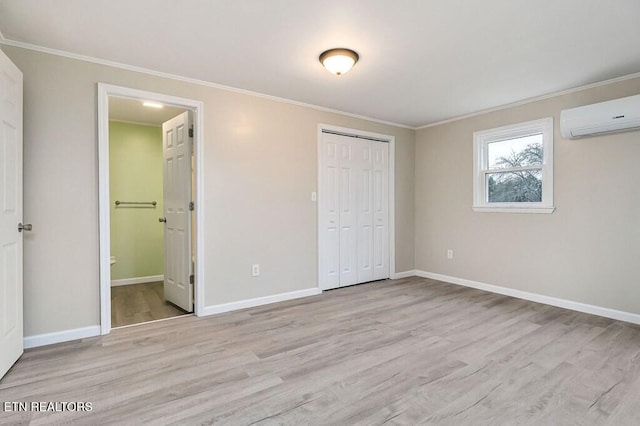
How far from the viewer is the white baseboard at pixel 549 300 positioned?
3132 millimetres

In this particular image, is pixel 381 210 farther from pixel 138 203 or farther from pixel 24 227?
pixel 24 227

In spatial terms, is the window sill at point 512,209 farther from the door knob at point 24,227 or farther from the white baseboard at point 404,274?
the door knob at point 24,227

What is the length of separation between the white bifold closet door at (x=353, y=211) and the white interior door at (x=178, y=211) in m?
1.58

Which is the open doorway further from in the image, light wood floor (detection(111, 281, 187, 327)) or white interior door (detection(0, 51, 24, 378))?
white interior door (detection(0, 51, 24, 378))

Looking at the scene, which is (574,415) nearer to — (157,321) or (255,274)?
(255,274)

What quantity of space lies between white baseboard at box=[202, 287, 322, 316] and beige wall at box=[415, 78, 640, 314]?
83.8 inches

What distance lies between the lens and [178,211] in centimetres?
355

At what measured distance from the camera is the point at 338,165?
436cm

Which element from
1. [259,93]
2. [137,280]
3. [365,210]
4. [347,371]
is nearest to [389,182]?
[365,210]

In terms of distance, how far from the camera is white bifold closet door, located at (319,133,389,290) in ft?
13.9

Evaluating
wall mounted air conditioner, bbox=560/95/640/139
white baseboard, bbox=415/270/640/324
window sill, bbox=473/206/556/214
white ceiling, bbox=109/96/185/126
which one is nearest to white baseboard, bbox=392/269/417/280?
white baseboard, bbox=415/270/640/324

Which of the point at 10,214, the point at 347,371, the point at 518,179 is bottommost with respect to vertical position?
the point at 347,371

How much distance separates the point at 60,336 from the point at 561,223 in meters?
4.88

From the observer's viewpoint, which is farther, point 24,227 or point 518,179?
point 518,179
